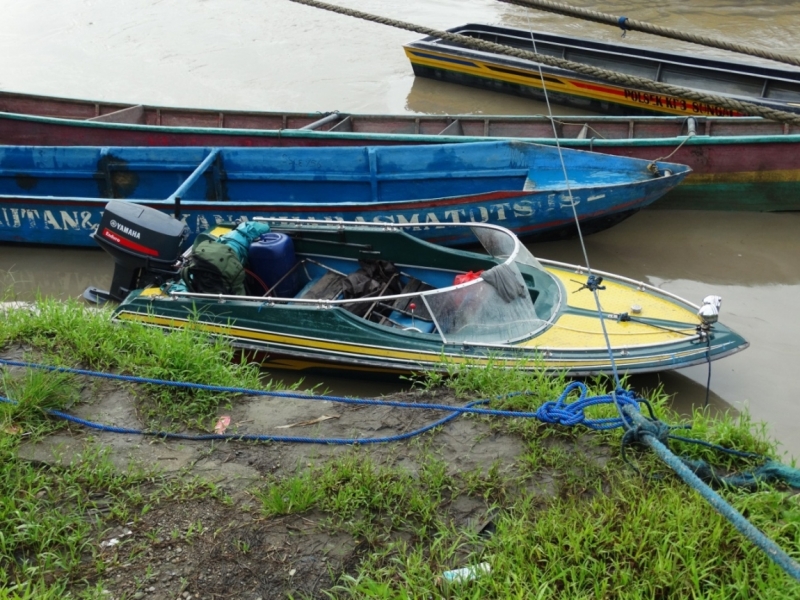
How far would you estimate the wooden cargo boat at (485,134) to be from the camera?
29.3 ft

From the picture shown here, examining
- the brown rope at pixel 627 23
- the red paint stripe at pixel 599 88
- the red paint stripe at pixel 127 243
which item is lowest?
the red paint stripe at pixel 127 243

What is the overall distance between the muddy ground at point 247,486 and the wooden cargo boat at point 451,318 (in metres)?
1.38

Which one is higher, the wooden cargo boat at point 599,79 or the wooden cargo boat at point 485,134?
the wooden cargo boat at point 599,79

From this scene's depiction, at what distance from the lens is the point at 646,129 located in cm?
999

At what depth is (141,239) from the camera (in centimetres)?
638

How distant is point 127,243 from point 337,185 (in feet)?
10.1

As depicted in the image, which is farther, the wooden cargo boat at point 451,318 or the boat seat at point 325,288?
the boat seat at point 325,288

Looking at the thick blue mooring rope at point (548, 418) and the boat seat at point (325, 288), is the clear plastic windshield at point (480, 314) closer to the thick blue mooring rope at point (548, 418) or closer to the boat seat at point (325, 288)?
the boat seat at point (325, 288)

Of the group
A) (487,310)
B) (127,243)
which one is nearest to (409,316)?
(487,310)

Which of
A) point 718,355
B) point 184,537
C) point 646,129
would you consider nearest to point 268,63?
point 646,129

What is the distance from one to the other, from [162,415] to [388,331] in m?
2.19

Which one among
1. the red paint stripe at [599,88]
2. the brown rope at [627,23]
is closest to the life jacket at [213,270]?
the brown rope at [627,23]

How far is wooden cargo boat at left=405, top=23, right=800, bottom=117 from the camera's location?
11133 millimetres

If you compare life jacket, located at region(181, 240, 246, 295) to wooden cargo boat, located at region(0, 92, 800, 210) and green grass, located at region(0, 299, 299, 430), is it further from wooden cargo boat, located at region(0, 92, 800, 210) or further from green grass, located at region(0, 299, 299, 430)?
wooden cargo boat, located at region(0, 92, 800, 210)
